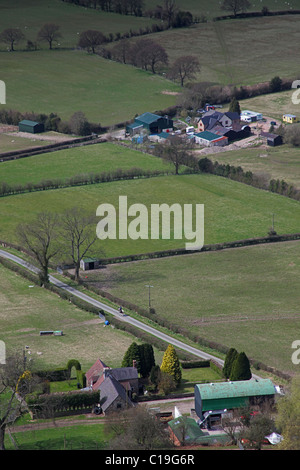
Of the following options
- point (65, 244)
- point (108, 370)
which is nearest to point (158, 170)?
point (65, 244)

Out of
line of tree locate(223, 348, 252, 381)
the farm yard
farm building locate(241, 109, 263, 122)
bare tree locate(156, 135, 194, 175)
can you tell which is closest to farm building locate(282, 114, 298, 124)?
the farm yard

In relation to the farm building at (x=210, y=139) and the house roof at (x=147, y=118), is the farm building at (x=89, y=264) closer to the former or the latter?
the farm building at (x=210, y=139)

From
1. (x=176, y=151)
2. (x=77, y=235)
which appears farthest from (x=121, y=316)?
(x=176, y=151)

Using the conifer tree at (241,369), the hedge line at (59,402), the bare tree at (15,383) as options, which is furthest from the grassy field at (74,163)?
the hedge line at (59,402)

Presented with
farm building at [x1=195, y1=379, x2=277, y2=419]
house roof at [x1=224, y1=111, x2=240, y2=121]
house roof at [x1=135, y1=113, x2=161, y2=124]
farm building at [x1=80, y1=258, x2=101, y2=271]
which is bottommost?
farm building at [x1=195, y1=379, x2=277, y2=419]

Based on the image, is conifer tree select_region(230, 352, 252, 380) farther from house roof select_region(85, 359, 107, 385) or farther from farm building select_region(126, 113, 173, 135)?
farm building select_region(126, 113, 173, 135)

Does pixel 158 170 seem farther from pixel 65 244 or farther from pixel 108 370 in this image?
pixel 108 370
